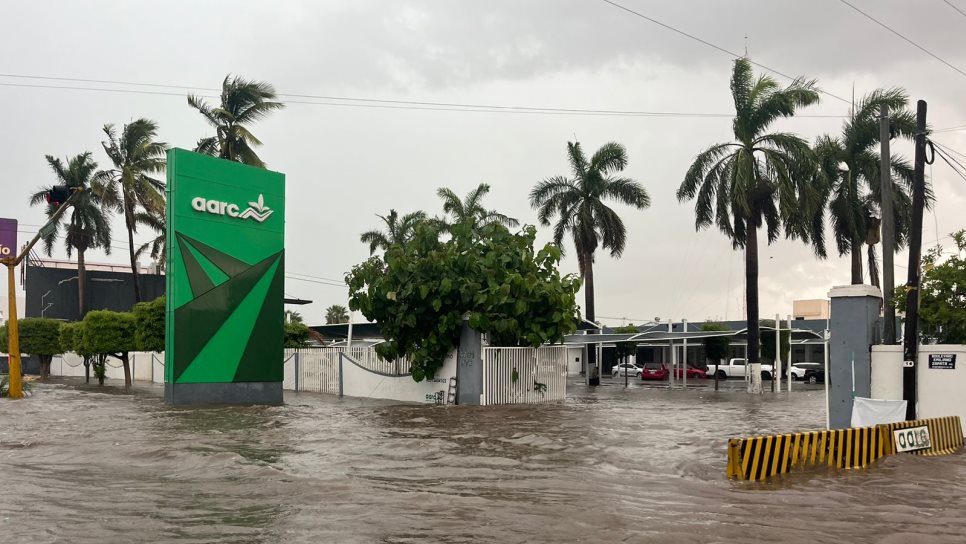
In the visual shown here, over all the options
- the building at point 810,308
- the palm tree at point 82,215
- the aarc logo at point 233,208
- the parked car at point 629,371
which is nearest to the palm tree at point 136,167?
the palm tree at point 82,215

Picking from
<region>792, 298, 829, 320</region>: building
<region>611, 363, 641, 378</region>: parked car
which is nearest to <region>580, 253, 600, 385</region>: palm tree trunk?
<region>611, 363, 641, 378</region>: parked car

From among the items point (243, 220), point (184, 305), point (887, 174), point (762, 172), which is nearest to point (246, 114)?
point (243, 220)

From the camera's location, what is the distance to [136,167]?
42406 millimetres

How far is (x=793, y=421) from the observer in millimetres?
21141

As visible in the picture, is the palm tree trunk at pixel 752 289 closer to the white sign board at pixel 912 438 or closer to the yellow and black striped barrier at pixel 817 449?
the yellow and black striped barrier at pixel 817 449

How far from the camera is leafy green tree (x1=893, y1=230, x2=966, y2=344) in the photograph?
19359 mm

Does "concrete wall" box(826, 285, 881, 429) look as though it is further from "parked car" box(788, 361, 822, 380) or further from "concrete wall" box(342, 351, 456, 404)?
"parked car" box(788, 361, 822, 380)

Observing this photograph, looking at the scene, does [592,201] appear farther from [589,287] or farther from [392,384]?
[392,384]

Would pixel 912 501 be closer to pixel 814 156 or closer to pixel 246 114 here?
pixel 814 156

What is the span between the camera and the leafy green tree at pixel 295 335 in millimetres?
35031

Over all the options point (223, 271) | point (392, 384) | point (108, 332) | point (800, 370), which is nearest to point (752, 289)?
point (800, 370)

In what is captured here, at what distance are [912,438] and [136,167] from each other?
38.0m

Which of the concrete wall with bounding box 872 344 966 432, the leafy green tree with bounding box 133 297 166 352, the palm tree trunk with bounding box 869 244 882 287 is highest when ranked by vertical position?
the palm tree trunk with bounding box 869 244 882 287

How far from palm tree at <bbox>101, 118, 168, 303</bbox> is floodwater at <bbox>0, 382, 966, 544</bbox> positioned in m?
22.6
